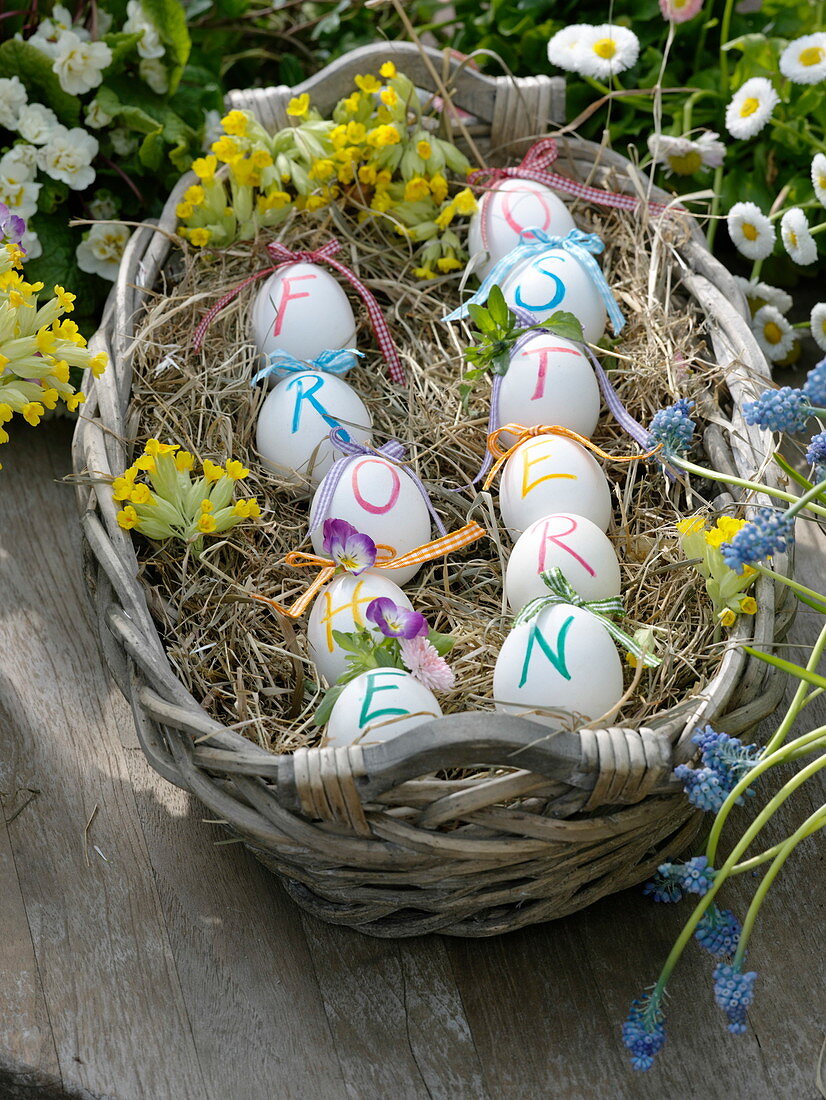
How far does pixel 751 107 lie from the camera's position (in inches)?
55.2

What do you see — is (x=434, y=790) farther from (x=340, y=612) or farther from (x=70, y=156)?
(x=70, y=156)

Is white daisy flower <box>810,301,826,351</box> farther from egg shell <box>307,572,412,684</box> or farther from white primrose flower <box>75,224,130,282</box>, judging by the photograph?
white primrose flower <box>75,224,130,282</box>

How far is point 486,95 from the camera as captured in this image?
1.42m

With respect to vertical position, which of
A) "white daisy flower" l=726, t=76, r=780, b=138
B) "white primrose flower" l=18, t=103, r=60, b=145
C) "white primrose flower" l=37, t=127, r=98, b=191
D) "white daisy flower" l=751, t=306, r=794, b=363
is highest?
"white primrose flower" l=18, t=103, r=60, b=145

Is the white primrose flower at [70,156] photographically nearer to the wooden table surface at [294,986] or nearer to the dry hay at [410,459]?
the dry hay at [410,459]

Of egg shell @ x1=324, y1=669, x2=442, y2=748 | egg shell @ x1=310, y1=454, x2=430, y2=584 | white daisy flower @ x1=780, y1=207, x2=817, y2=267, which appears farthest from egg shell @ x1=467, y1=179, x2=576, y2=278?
egg shell @ x1=324, y1=669, x2=442, y2=748

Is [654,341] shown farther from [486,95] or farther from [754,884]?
[754,884]

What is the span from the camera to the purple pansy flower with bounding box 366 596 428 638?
0.96m

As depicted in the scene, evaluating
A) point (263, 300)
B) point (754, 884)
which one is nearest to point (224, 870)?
point (754, 884)

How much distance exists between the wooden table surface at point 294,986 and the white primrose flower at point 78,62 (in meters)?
0.81

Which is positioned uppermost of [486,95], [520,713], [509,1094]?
[486,95]

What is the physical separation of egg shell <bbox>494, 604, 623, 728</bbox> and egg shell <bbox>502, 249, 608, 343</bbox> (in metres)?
0.41

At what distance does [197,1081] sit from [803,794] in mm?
590

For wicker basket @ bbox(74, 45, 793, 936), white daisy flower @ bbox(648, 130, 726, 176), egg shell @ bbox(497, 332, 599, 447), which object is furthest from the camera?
white daisy flower @ bbox(648, 130, 726, 176)
